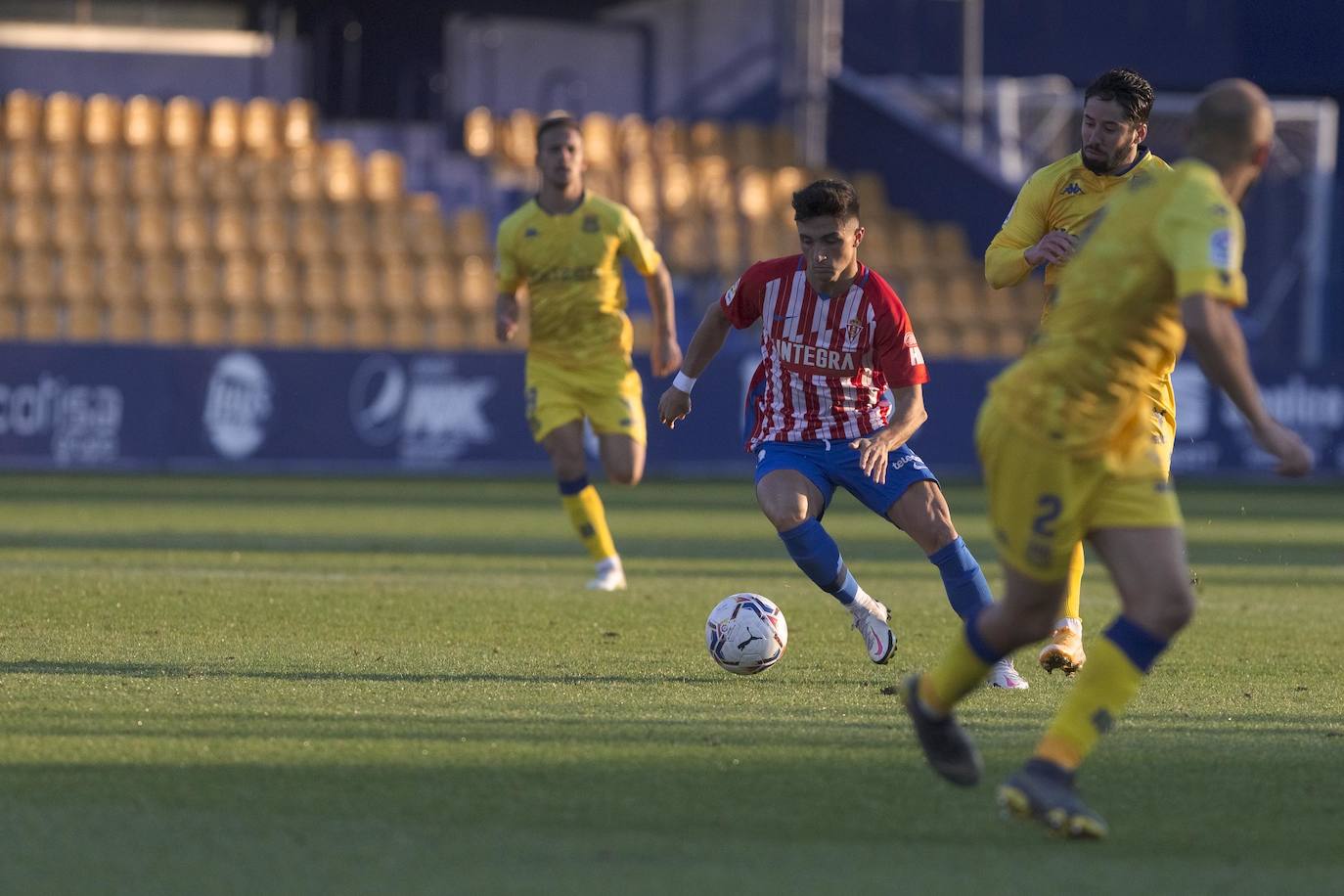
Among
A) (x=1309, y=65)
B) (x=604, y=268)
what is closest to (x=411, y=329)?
(x=1309, y=65)

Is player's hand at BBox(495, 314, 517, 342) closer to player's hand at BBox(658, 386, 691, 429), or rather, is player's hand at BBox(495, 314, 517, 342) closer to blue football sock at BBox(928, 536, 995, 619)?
player's hand at BBox(658, 386, 691, 429)

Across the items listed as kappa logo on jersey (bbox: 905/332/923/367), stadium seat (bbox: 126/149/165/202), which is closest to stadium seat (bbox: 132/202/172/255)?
stadium seat (bbox: 126/149/165/202)

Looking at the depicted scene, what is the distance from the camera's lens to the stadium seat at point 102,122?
2427 centimetres

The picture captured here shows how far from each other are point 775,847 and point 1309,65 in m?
20.5

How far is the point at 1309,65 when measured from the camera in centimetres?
2342

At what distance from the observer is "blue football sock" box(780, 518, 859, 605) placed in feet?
25.7

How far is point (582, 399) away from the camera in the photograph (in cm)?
1108

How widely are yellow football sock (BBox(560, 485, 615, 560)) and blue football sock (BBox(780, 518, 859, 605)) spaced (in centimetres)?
311

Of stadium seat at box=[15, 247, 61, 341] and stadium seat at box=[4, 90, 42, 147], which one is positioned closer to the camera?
stadium seat at box=[15, 247, 61, 341]

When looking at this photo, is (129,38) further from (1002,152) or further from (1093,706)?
(1093,706)

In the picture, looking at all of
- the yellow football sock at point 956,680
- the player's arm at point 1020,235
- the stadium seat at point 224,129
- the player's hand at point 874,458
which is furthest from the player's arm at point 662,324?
the stadium seat at point 224,129

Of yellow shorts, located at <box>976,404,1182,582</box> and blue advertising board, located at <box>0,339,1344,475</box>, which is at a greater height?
yellow shorts, located at <box>976,404,1182,582</box>

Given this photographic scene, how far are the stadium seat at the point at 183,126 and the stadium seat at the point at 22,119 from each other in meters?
1.44

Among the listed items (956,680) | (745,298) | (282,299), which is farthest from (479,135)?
(956,680)
